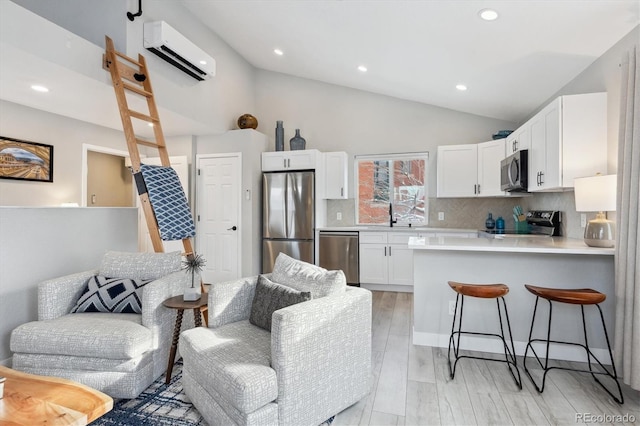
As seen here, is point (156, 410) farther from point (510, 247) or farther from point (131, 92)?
point (131, 92)

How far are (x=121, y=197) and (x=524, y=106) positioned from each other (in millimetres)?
7288

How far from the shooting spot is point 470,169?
190 inches

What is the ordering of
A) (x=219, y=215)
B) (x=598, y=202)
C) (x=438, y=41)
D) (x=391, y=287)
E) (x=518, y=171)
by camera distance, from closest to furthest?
(x=598, y=202), (x=438, y=41), (x=518, y=171), (x=391, y=287), (x=219, y=215)

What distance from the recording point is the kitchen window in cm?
541

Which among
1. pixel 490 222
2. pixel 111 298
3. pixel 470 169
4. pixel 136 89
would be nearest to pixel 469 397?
pixel 111 298

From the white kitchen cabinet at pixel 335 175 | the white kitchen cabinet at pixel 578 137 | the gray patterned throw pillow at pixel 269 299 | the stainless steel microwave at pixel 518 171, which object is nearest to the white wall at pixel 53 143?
the white kitchen cabinet at pixel 335 175

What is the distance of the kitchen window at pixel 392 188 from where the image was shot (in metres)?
5.41

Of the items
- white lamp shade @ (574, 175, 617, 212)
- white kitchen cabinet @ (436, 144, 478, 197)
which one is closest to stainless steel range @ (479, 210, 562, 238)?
white kitchen cabinet @ (436, 144, 478, 197)

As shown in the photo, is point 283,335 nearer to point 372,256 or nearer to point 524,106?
point 372,256

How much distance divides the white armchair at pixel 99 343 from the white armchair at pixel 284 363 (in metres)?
0.33

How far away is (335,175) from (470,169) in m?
1.98

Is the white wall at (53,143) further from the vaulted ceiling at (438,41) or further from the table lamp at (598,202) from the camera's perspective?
the table lamp at (598,202)

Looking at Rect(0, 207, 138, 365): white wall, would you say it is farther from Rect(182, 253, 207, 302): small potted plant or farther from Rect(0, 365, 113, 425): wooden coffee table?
Rect(0, 365, 113, 425): wooden coffee table

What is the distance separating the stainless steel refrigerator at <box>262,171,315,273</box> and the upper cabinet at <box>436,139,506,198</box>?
193cm
